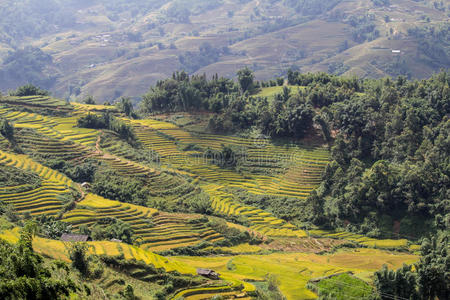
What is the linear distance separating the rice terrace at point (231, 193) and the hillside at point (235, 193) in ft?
0.42

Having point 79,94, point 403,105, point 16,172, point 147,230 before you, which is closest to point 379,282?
point 147,230

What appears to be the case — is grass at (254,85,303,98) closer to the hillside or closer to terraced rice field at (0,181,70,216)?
the hillside

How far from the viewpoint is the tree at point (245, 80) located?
65.9 metres

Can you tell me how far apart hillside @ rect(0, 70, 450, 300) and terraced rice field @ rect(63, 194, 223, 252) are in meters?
0.14

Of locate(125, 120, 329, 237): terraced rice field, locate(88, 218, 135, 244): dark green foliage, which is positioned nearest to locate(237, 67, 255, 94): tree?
locate(125, 120, 329, 237): terraced rice field

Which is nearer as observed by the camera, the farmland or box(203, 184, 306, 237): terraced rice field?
the farmland

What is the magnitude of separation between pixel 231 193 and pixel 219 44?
125m

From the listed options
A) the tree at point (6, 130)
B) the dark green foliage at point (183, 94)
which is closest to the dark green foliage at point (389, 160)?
the dark green foliage at point (183, 94)

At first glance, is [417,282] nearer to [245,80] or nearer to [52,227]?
[52,227]

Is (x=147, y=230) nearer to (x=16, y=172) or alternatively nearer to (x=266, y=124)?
(x=16, y=172)

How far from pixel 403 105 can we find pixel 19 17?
596 ft

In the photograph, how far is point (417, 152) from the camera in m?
41.3

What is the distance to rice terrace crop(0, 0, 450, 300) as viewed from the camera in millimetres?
24672

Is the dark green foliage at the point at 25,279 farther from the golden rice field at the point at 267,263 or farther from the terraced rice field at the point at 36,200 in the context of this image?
the terraced rice field at the point at 36,200
